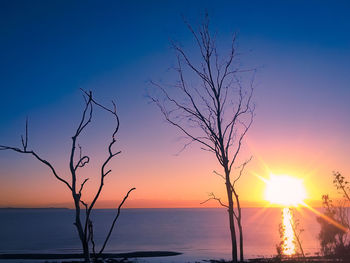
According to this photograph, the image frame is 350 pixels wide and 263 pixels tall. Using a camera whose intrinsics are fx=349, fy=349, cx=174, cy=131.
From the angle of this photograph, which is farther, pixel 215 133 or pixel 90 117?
pixel 215 133

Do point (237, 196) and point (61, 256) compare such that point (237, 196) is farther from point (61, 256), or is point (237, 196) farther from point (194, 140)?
point (61, 256)

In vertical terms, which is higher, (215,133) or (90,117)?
(215,133)

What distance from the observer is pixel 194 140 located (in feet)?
34.8

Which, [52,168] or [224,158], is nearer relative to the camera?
[52,168]

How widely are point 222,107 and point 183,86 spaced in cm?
132

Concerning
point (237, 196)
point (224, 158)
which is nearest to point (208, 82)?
point (224, 158)

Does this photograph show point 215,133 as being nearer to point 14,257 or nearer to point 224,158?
point 224,158

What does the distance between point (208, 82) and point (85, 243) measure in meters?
7.83

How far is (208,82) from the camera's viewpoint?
33.8 feet

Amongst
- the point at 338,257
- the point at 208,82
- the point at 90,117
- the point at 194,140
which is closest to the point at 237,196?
the point at 194,140

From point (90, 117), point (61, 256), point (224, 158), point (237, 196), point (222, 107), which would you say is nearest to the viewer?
point (90, 117)

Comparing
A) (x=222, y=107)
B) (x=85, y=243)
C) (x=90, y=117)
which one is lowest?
(x=85, y=243)

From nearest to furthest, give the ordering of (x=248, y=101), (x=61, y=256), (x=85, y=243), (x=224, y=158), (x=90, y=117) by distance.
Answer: (x=85, y=243) → (x=90, y=117) → (x=224, y=158) → (x=248, y=101) → (x=61, y=256)

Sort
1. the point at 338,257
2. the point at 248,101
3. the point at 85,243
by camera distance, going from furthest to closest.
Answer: the point at 338,257 → the point at 248,101 → the point at 85,243
